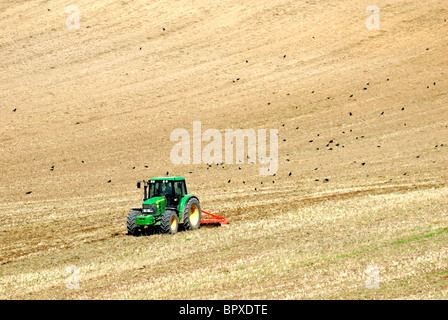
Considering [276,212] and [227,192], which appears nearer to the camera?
[276,212]

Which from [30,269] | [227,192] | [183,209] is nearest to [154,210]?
[183,209]

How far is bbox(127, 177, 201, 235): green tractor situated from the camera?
1665cm

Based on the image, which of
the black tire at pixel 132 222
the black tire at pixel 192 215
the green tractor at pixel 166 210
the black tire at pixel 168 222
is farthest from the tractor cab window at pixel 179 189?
the black tire at pixel 132 222

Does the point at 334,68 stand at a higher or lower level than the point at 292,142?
higher

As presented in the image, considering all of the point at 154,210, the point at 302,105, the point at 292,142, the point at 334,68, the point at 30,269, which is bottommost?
the point at 30,269

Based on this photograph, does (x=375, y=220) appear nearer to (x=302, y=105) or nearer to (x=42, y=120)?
(x=302, y=105)

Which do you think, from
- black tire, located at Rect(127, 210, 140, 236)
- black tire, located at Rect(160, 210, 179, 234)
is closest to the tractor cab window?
black tire, located at Rect(160, 210, 179, 234)

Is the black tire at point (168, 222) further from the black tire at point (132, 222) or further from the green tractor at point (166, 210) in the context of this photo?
the black tire at point (132, 222)

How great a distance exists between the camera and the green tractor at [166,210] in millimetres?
16647

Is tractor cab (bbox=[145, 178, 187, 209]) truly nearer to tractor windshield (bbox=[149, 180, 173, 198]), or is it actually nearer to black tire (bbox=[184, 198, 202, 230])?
tractor windshield (bbox=[149, 180, 173, 198])

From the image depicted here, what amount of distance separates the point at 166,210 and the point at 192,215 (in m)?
1.43
